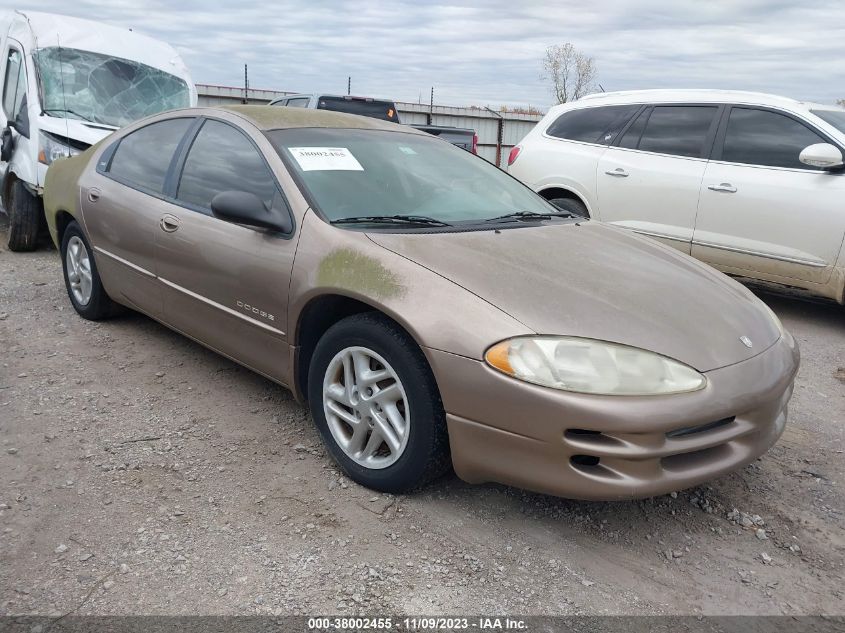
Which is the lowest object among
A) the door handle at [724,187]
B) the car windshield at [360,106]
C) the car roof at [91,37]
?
the door handle at [724,187]

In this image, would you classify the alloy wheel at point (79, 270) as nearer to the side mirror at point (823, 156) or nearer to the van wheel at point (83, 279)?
the van wheel at point (83, 279)

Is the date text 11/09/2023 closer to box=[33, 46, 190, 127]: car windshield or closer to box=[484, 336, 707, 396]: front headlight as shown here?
box=[484, 336, 707, 396]: front headlight

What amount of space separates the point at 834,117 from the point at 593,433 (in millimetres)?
4679

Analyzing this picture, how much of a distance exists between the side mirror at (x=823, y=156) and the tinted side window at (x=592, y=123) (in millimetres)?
1646

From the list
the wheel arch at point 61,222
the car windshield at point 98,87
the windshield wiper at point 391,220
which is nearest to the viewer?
the windshield wiper at point 391,220

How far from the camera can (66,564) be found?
2236 millimetres

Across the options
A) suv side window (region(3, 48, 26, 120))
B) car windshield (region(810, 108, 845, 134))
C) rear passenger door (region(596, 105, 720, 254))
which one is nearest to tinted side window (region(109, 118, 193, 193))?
suv side window (region(3, 48, 26, 120))

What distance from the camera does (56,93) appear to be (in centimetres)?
690

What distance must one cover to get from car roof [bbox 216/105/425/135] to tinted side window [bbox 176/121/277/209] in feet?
0.40

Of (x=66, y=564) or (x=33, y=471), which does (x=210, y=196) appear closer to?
(x=33, y=471)

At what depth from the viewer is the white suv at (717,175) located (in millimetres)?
5164

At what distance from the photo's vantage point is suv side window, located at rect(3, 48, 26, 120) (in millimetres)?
7004

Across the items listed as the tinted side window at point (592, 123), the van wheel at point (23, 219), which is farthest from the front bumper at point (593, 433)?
the van wheel at point (23, 219)

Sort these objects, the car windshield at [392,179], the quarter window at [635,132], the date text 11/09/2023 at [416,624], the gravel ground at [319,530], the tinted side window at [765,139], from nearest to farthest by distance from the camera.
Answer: the date text 11/09/2023 at [416,624] → the gravel ground at [319,530] → the car windshield at [392,179] → the tinted side window at [765,139] → the quarter window at [635,132]
